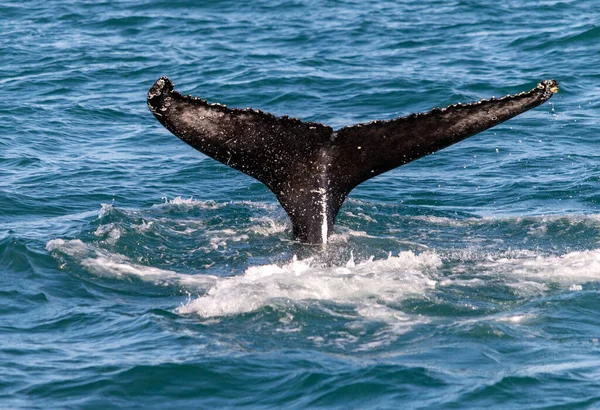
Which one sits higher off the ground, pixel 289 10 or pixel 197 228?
pixel 289 10

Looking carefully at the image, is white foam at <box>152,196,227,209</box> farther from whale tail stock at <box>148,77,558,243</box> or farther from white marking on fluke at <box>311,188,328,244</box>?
whale tail stock at <box>148,77,558,243</box>

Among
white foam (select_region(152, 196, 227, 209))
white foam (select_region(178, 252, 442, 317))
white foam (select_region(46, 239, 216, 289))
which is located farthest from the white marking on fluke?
white foam (select_region(152, 196, 227, 209))

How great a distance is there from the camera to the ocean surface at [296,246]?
751 centimetres

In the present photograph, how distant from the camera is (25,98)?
17938 mm

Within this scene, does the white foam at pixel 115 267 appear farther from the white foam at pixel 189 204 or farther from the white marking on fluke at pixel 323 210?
the white foam at pixel 189 204

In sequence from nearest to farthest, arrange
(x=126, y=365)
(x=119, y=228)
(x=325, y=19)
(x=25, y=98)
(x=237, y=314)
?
(x=126, y=365)
(x=237, y=314)
(x=119, y=228)
(x=25, y=98)
(x=325, y=19)

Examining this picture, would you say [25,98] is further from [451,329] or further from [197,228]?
[451,329]

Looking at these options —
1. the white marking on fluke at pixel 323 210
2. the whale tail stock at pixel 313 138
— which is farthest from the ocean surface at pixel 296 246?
the whale tail stock at pixel 313 138

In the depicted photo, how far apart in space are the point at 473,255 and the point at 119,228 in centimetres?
356

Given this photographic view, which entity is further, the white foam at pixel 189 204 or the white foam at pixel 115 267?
the white foam at pixel 189 204

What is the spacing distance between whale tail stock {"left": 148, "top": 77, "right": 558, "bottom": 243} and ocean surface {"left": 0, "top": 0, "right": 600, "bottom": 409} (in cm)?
74

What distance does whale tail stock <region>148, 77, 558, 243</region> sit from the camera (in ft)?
28.1

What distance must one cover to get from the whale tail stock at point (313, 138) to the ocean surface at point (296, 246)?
2.42 ft

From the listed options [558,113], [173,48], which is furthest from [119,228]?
[173,48]
